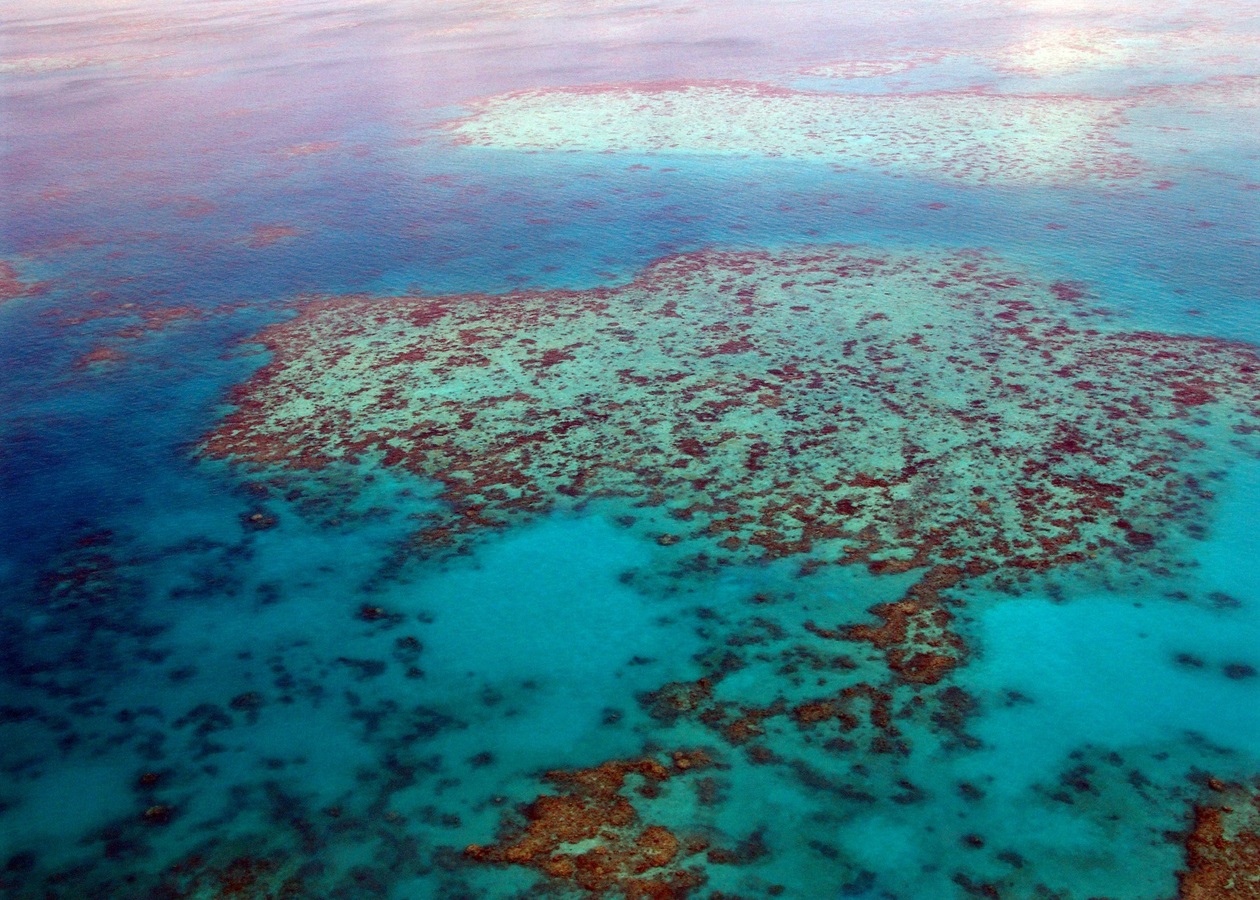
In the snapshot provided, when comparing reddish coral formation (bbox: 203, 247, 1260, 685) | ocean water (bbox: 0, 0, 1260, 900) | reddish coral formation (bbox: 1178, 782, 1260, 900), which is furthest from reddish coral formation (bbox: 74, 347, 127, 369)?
reddish coral formation (bbox: 1178, 782, 1260, 900)

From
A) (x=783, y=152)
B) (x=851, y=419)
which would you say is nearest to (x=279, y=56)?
(x=783, y=152)

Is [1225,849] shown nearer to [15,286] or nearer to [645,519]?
[645,519]

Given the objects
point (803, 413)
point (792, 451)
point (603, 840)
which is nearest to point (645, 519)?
point (792, 451)

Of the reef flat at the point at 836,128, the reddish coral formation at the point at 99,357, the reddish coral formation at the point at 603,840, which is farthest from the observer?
the reef flat at the point at 836,128

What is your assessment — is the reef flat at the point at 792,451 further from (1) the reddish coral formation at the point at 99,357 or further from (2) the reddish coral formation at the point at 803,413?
(1) the reddish coral formation at the point at 99,357

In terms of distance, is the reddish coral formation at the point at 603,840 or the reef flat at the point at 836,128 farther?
the reef flat at the point at 836,128

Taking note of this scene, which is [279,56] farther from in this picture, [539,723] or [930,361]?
[539,723]

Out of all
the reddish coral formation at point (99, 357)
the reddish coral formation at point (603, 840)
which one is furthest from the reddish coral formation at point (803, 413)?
the reddish coral formation at point (603, 840)
